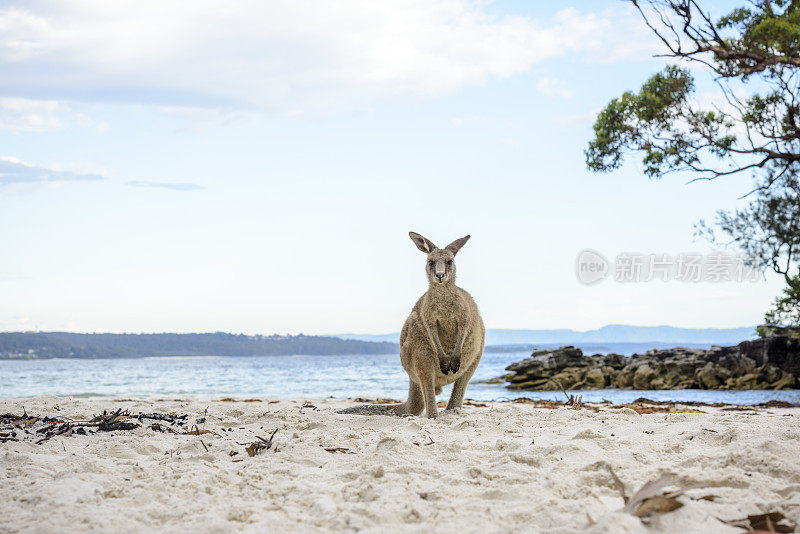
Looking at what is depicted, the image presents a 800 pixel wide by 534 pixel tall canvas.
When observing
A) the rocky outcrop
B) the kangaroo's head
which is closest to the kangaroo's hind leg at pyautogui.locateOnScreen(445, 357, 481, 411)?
the kangaroo's head

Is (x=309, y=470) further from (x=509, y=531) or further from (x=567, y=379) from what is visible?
(x=567, y=379)

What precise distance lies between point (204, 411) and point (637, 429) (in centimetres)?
434

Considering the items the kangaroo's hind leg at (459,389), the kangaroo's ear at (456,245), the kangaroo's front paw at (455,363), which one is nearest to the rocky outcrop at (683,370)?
the kangaroo's hind leg at (459,389)

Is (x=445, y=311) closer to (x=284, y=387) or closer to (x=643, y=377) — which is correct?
(x=643, y=377)

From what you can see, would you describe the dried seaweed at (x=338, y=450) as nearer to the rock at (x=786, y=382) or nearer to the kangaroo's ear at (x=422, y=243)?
the kangaroo's ear at (x=422, y=243)

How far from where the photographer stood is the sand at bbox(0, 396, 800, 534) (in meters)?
2.80

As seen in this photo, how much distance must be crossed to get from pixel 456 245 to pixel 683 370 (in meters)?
14.5

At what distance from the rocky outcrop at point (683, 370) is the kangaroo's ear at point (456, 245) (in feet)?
38.9

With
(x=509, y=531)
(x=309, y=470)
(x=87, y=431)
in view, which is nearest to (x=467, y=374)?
(x=309, y=470)

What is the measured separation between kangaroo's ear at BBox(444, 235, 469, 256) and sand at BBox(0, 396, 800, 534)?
182 cm

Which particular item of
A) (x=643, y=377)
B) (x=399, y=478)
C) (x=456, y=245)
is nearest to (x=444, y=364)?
(x=456, y=245)

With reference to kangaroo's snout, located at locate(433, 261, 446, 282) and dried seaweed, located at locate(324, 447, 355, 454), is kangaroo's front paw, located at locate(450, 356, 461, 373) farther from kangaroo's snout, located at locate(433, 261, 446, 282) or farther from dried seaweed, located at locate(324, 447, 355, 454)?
dried seaweed, located at locate(324, 447, 355, 454)

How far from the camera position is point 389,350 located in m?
96.4

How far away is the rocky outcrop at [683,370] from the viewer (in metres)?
17.3
